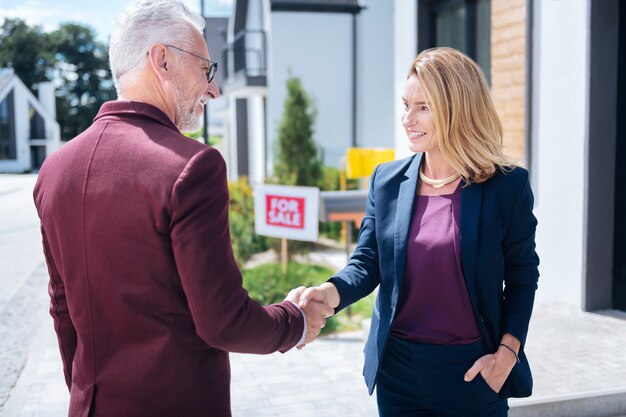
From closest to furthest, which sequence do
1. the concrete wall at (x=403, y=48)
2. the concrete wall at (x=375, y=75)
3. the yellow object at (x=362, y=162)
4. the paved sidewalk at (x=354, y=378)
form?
the paved sidewalk at (x=354, y=378), the concrete wall at (x=403, y=48), the yellow object at (x=362, y=162), the concrete wall at (x=375, y=75)

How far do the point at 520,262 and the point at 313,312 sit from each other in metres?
0.71

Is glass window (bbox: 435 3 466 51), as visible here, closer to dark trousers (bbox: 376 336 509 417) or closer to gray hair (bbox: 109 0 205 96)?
dark trousers (bbox: 376 336 509 417)

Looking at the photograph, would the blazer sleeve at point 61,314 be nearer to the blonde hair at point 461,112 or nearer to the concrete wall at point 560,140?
the blonde hair at point 461,112

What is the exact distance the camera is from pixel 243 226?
35.1 feet

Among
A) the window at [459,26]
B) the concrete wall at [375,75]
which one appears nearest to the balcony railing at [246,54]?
the concrete wall at [375,75]

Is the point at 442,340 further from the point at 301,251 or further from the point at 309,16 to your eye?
the point at 309,16

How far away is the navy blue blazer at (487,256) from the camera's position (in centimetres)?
227

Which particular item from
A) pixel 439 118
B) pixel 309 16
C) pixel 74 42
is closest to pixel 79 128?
pixel 74 42

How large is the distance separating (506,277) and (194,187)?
1237 mm

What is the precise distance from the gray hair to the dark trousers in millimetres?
1245

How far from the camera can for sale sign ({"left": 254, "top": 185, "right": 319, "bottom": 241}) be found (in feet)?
24.1

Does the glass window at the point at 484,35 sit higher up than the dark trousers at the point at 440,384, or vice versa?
the glass window at the point at 484,35

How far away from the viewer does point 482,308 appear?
7.54 feet

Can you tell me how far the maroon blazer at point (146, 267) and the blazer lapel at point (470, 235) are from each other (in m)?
0.77
